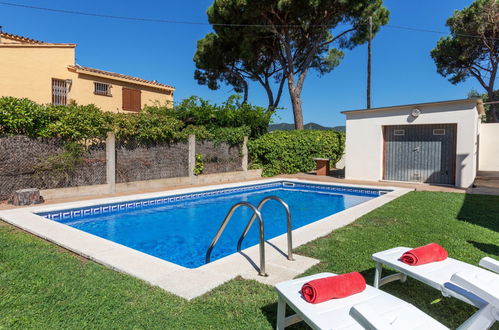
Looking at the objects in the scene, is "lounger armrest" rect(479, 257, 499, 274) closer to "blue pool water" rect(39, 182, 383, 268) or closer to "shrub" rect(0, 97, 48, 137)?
"blue pool water" rect(39, 182, 383, 268)

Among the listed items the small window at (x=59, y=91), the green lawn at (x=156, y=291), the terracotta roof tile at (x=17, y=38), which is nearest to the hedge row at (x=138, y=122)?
the green lawn at (x=156, y=291)

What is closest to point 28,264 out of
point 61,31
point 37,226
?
point 37,226

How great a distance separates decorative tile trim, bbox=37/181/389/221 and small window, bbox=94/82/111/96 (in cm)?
1114

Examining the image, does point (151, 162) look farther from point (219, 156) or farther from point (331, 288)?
point (331, 288)

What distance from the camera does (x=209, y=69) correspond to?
21.9m

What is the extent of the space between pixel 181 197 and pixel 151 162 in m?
2.06

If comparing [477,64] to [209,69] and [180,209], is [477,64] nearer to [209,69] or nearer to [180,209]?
[209,69]

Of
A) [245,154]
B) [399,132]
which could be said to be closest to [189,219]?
[245,154]

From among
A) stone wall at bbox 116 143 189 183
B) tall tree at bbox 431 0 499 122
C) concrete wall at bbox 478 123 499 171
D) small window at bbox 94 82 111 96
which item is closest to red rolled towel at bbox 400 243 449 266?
stone wall at bbox 116 143 189 183

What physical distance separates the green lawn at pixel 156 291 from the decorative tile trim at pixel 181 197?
219 cm

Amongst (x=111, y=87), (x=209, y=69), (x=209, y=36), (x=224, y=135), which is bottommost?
(x=224, y=135)

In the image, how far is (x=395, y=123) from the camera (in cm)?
1254

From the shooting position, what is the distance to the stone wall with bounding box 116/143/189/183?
34.7ft

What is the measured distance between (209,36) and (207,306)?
20787 mm
